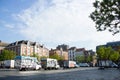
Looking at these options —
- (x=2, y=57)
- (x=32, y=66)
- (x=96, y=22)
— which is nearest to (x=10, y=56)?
(x=2, y=57)

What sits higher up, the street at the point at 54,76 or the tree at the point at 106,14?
the tree at the point at 106,14

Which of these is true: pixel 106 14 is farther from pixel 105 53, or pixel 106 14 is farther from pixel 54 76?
pixel 105 53

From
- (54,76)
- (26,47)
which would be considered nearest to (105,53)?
(26,47)

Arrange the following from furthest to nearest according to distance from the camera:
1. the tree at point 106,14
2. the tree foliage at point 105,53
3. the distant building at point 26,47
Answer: the distant building at point 26,47
the tree foliage at point 105,53
the tree at point 106,14

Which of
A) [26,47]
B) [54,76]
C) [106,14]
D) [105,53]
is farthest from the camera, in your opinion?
[26,47]

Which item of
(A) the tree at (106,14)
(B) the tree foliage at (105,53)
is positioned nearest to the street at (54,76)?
(A) the tree at (106,14)

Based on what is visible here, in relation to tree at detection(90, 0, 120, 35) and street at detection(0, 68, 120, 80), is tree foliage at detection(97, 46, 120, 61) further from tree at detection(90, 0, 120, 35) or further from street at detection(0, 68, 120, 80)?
tree at detection(90, 0, 120, 35)

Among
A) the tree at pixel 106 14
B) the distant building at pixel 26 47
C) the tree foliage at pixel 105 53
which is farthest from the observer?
the distant building at pixel 26 47

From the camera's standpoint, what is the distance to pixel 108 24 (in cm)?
2083

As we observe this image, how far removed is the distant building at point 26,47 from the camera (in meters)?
129

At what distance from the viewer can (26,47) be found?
435 ft

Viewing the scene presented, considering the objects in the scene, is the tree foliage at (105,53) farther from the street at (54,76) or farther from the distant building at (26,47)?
the street at (54,76)

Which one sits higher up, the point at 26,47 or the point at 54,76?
the point at 26,47

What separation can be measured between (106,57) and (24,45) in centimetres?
4699
